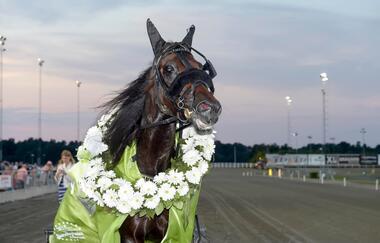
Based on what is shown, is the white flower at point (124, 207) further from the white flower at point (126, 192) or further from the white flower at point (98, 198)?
the white flower at point (98, 198)

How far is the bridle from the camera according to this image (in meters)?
3.94

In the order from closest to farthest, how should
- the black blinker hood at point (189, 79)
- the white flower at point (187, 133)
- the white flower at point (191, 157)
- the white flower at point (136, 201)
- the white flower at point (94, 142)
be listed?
the black blinker hood at point (189, 79)
the white flower at point (136, 201)
the white flower at point (191, 157)
the white flower at point (94, 142)
the white flower at point (187, 133)

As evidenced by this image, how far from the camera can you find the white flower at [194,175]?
4.48 meters

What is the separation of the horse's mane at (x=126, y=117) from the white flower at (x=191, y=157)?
39 cm

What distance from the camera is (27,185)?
27.7m

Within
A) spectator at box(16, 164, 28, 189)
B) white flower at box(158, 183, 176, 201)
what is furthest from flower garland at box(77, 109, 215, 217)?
spectator at box(16, 164, 28, 189)

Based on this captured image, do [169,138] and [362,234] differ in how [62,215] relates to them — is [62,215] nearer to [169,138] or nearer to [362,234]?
[169,138]

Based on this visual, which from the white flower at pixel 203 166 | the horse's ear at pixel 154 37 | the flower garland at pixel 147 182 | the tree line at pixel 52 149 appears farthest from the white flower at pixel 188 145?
the tree line at pixel 52 149

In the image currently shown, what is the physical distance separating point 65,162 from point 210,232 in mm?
3197

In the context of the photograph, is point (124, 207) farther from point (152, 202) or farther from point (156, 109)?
point (156, 109)

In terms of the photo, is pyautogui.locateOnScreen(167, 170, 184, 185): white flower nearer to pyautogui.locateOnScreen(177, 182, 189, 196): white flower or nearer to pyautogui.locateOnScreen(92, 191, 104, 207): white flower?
pyautogui.locateOnScreen(177, 182, 189, 196): white flower

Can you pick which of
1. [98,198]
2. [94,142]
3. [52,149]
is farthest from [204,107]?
[52,149]

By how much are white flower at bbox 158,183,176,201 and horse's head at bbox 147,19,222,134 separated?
48 centimetres

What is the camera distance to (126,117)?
176 inches
